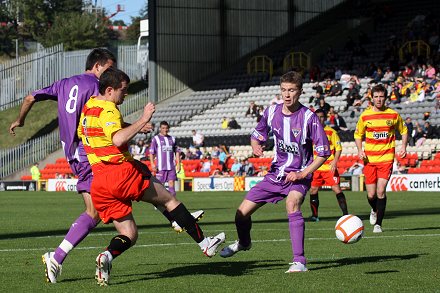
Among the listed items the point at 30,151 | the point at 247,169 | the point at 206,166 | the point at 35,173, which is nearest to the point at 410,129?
the point at 247,169

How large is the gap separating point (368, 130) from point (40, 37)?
84.7 m

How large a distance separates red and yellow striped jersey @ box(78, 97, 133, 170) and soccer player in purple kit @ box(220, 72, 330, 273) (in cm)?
184

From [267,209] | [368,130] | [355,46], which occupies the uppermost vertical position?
[355,46]

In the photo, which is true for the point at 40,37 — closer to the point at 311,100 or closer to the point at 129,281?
the point at 311,100

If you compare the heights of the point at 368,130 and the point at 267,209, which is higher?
the point at 368,130

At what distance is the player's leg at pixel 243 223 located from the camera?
10500 mm

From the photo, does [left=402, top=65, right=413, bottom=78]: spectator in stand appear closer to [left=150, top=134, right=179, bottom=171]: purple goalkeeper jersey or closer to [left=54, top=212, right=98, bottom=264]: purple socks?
[left=150, top=134, right=179, bottom=171]: purple goalkeeper jersey

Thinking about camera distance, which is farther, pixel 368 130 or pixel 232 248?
pixel 368 130

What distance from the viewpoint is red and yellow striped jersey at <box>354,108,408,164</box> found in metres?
15.9

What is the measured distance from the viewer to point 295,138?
1027 cm

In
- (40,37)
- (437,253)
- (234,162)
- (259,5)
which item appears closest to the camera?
(437,253)

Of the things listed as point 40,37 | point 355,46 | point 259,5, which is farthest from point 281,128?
point 40,37

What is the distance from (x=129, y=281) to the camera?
941 cm

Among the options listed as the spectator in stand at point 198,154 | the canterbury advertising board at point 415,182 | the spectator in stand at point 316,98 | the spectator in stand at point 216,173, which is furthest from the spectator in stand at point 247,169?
the canterbury advertising board at point 415,182
